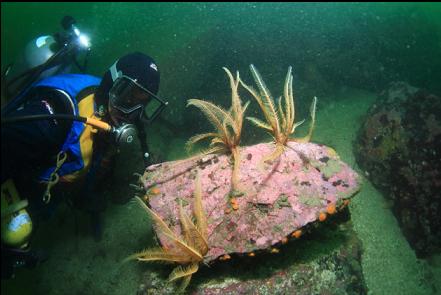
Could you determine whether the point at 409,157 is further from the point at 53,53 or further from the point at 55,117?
the point at 53,53

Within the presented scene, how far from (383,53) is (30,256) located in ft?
32.9

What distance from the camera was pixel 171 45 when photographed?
8523 millimetres

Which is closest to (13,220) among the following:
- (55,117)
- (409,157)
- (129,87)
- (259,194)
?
(55,117)

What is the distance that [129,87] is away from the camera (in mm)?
3494

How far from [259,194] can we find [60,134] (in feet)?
7.00

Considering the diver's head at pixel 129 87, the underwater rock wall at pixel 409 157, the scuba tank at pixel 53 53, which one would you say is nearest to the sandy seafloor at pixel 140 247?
the underwater rock wall at pixel 409 157

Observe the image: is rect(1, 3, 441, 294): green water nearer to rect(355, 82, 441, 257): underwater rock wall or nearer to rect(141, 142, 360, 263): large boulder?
rect(355, 82, 441, 257): underwater rock wall

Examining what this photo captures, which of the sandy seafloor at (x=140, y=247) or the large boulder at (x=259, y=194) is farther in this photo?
the sandy seafloor at (x=140, y=247)

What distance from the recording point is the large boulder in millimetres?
2760

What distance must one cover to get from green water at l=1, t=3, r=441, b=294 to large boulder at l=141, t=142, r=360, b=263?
934 millimetres

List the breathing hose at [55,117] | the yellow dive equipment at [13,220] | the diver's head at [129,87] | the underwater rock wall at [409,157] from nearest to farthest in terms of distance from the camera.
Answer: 1. the breathing hose at [55,117]
2. the yellow dive equipment at [13,220]
3. the diver's head at [129,87]
4. the underwater rock wall at [409,157]

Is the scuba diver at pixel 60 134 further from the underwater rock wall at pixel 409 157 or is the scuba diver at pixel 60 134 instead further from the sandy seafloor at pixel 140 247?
the underwater rock wall at pixel 409 157

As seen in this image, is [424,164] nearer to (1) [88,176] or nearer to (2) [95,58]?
(1) [88,176]

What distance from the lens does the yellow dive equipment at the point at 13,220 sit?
107 inches
